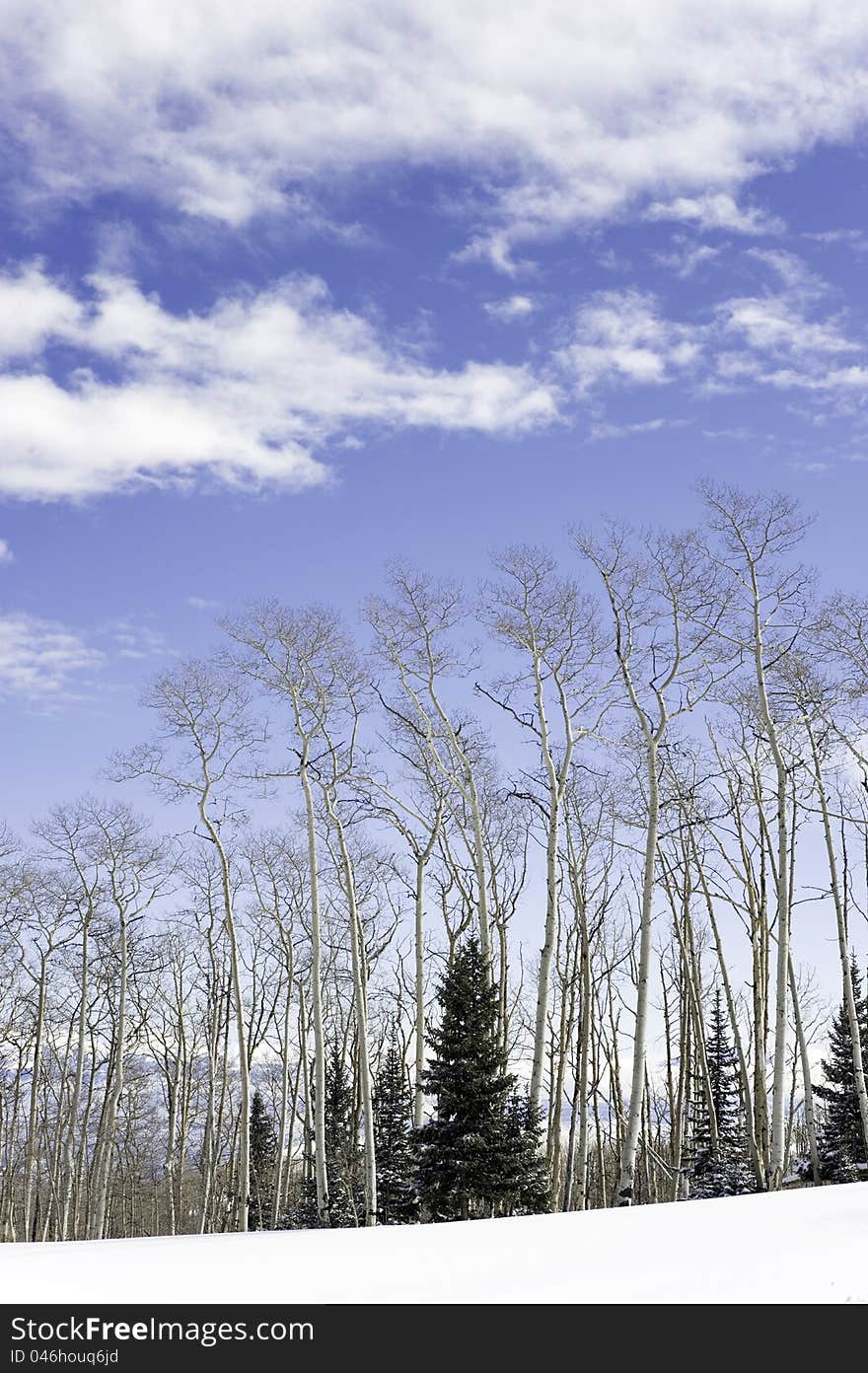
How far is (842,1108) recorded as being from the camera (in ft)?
78.4

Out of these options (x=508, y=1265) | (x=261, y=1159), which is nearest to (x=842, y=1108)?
(x=261, y=1159)

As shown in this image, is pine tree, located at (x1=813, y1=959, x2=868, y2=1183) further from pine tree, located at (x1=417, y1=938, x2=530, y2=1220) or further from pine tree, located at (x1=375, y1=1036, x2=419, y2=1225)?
pine tree, located at (x1=417, y1=938, x2=530, y2=1220)

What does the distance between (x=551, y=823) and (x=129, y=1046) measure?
56.4 feet

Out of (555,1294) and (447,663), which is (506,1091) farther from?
(555,1294)

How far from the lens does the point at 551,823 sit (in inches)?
612

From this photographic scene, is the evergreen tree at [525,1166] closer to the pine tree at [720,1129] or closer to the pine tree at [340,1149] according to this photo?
the pine tree at [340,1149]

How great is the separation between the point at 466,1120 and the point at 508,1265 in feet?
26.4

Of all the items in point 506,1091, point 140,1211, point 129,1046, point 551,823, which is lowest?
point 140,1211

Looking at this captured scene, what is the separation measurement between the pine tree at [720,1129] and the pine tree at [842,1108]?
187cm

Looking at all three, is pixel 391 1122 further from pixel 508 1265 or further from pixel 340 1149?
pixel 508 1265

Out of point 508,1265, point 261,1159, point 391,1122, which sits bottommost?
point 508,1265

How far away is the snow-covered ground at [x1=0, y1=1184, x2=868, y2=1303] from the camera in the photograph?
17.5 ft

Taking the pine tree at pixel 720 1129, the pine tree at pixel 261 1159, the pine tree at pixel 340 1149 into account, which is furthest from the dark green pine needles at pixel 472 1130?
the pine tree at pixel 261 1159
